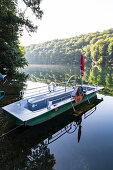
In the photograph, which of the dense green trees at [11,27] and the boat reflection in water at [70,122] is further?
the dense green trees at [11,27]

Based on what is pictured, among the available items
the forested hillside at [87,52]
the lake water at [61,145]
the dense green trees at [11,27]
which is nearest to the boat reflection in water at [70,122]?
the lake water at [61,145]

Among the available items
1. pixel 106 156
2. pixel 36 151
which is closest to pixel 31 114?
pixel 36 151

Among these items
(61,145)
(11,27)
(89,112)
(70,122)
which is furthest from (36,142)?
(11,27)

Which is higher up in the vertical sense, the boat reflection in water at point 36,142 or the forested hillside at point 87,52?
the forested hillside at point 87,52

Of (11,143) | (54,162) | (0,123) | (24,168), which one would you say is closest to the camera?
(24,168)

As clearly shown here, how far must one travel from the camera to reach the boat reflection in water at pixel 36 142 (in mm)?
4623

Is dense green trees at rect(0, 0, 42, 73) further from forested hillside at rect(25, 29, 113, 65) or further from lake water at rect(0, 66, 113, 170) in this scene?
forested hillside at rect(25, 29, 113, 65)

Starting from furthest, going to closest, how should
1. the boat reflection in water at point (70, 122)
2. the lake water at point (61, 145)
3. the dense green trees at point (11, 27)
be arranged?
the dense green trees at point (11, 27) < the boat reflection in water at point (70, 122) < the lake water at point (61, 145)

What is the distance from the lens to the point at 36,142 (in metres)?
5.85

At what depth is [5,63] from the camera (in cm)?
2109

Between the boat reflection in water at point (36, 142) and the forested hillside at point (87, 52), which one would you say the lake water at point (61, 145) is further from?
the forested hillside at point (87, 52)

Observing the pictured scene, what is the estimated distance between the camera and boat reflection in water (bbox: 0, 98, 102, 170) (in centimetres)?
462

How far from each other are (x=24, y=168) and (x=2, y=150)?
1517mm

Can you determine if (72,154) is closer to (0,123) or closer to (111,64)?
(0,123)
